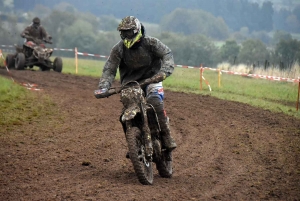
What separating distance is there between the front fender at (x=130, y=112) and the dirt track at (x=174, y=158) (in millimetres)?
861

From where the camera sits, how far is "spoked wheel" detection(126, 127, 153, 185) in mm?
7012

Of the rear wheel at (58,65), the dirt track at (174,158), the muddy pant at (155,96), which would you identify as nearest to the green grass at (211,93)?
the dirt track at (174,158)

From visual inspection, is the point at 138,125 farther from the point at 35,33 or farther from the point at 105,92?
the point at 35,33

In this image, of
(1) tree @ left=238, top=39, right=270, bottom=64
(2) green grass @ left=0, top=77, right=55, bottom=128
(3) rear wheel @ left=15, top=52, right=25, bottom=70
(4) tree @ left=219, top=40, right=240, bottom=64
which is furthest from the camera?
(4) tree @ left=219, top=40, right=240, bottom=64

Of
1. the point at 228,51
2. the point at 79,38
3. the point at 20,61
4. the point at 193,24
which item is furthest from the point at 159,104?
the point at 193,24

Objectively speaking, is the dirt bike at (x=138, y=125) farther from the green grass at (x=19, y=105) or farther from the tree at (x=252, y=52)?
the tree at (x=252, y=52)

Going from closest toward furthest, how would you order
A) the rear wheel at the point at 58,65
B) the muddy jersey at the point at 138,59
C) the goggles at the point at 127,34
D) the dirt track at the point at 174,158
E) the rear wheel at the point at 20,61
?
the dirt track at the point at 174,158
the goggles at the point at 127,34
the muddy jersey at the point at 138,59
the rear wheel at the point at 20,61
the rear wheel at the point at 58,65

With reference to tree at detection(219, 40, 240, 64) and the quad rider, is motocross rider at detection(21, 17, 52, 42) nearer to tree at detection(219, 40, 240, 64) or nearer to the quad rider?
the quad rider

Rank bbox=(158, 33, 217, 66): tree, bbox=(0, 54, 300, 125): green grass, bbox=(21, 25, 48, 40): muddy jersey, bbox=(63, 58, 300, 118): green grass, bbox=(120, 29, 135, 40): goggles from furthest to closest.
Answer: bbox=(158, 33, 217, 66): tree < bbox=(21, 25, 48, 40): muddy jersey < bbox=(63, 58, 300, 118): green grass < bbox=(0, 54, 300, 125): green grass < bbox=(120, 29, 135, 40): goggles

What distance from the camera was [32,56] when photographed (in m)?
25.0

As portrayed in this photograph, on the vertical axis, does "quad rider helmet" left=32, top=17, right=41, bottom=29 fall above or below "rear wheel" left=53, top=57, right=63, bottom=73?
above

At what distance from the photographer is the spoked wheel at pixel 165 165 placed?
787cm

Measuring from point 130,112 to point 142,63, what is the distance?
1003mm

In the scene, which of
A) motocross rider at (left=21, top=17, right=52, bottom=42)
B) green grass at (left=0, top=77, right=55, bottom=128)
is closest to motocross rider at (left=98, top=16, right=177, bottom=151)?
green grass at (left=0, top=77, right=55, bottom=128)
